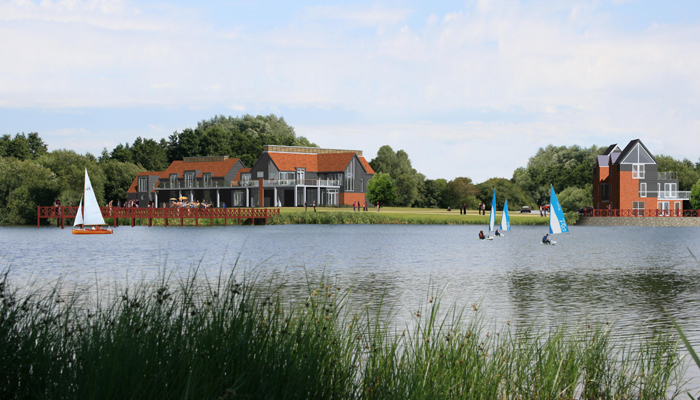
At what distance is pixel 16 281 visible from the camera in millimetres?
20594

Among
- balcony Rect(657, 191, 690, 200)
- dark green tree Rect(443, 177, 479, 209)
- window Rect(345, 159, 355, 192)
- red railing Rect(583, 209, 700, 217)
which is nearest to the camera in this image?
red railing Rect(583, 209, 700, 217)

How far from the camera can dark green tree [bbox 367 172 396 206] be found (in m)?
82.9

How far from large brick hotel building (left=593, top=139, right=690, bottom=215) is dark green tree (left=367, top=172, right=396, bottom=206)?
84.9 feet

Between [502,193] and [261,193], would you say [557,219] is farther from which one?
[502,193]

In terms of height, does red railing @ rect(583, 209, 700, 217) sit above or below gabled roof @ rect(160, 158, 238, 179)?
below

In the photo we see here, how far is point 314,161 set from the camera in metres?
90.2

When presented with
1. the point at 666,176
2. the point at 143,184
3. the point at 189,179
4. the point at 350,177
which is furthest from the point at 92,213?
the point at 666,176

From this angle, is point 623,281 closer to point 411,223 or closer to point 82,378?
point 82,378

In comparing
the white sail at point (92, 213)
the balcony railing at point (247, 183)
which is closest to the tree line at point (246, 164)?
the balcony railing at point (247, 183)

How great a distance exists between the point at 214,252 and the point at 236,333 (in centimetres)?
2912

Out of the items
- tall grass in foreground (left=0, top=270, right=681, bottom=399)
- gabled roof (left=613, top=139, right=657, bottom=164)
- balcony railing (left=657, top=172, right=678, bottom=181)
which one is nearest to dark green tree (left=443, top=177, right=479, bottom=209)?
gabled roof (left=613, top=139, right=657, bottom=164)

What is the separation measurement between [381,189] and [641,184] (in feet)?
98.9

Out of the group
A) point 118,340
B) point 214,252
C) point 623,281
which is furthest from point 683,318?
point 214,252

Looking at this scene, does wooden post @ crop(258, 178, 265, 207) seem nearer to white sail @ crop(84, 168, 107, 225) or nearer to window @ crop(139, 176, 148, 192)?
window @ crop(139, 176, 148, 192)
